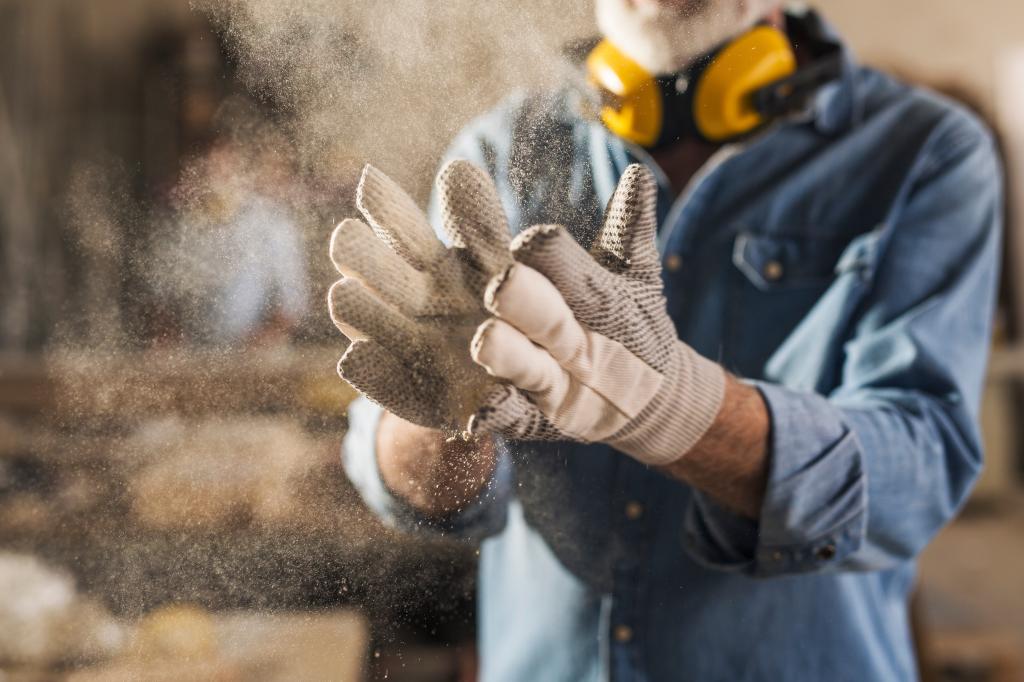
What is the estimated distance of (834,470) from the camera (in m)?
0.50

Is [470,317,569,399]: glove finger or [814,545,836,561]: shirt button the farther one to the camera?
[814,545,836,561]: shirt button

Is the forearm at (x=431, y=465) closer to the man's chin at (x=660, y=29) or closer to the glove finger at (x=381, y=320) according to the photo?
the glove finger at (x=381, y=320)

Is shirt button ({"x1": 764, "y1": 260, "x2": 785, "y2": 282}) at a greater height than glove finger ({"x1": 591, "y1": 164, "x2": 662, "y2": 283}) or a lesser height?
lesser

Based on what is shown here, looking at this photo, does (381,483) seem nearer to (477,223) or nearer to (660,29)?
(477,223)

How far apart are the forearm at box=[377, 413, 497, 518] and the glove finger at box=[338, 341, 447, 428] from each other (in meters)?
0.02

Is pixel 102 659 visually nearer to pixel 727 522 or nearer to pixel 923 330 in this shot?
pixel 727 522

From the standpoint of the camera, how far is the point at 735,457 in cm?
46

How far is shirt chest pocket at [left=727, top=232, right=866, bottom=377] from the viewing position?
1.65 ft

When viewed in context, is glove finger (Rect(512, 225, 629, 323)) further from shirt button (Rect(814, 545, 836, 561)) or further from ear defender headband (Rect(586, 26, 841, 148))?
shirt button (Rect(814, 545, 836, 561))

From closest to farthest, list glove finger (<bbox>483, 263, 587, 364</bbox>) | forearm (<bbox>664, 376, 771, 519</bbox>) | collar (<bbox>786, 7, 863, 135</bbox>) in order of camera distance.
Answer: glove finger (<bbox>483, 263, 587, 364</bbox>) < forearm (<bbox>664, 376, 771, 519</bbox>) < collar (<bbox>786, 7, 863, 135</bbox>)

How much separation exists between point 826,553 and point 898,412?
0.42ft

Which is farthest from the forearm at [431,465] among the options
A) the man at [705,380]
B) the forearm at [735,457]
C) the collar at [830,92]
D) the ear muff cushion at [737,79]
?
the collar at [830,92]

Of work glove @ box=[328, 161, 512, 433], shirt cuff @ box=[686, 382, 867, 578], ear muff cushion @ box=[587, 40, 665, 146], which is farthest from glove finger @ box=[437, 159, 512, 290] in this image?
shirt cuff @ box=[686, 382, 867, 578]

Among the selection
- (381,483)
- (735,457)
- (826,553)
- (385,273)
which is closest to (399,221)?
(385,273)
